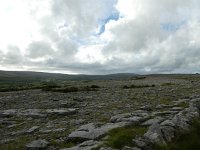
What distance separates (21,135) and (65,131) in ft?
8.16

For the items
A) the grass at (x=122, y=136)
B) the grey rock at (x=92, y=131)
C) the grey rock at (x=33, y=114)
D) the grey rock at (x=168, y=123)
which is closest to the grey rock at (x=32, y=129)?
the grey rock at (x=92, y=131)

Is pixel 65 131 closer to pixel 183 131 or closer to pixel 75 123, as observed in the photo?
pixel 75 123

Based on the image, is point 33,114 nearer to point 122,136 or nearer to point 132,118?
point 132,118

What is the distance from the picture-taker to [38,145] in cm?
1450

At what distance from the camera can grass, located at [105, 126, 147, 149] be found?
1392cm

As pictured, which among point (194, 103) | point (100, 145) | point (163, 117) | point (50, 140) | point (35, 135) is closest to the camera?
point (100, 145)

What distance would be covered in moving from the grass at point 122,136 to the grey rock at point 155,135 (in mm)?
357

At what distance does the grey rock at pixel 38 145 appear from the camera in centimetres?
1429

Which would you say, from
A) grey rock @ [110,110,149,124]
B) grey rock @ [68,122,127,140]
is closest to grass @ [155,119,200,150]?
grey rock @ [110,110,149,124]

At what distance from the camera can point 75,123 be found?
63.7ft

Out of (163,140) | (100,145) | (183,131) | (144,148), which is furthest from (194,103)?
(100,145)

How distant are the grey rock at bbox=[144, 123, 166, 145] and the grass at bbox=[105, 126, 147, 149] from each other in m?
0.36

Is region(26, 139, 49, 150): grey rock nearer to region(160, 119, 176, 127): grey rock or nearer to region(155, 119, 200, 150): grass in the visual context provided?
region(155, 119, 200, 150): grass

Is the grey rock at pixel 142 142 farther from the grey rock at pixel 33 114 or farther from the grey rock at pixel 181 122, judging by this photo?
the grey rock at pixel 33 114
